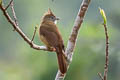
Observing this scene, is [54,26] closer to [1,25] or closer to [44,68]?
[44,68]

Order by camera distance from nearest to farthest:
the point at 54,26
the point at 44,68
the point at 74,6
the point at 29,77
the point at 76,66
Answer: the point at 54,26
the point at 76,66
the point at 44,68
the point at 29,77
the point at 74,6

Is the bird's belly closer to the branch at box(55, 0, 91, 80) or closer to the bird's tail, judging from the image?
the bird's tail

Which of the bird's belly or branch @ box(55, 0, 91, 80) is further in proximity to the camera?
the bird's belly

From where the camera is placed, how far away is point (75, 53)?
318 inches

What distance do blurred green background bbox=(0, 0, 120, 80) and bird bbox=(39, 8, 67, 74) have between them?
1337mm

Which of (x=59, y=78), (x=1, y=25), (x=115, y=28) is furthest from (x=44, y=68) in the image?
(x=1, y=25)

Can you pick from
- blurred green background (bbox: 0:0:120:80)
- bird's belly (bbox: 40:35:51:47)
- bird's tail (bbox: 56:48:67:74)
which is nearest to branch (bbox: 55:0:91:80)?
bird's tail (bbox: 56:48:67:74)

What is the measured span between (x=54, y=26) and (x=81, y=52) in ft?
15.7

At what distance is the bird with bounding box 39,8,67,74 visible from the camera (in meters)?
2.84

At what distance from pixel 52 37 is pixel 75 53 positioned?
5004 mm

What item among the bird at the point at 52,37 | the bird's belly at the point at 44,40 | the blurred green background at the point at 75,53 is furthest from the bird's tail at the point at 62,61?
the blurred green background at the point at 75,53

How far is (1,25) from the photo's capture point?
52.5 feet

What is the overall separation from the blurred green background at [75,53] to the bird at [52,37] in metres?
1.34

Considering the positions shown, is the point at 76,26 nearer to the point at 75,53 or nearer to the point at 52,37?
the point at 52,37
